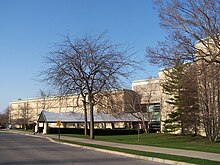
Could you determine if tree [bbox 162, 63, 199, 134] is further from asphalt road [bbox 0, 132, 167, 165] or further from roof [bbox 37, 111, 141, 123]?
roof [bbox 37, 111, 141, 123]

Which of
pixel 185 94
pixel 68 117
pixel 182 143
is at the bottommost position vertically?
pixel 182 143

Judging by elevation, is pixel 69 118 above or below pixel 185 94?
below

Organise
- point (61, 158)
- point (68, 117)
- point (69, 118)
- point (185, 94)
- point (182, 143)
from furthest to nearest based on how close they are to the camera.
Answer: point (68, 117)
point (69, 118)
point (185, 94)
point (182, 143)
point (61, 158)

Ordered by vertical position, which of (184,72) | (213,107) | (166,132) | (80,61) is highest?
(80,61)

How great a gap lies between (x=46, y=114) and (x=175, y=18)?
44085 millimetres

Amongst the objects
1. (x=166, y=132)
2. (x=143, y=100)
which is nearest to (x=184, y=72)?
(x=166, y=132)

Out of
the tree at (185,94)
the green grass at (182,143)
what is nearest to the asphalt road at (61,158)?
the green grass at (182,143)

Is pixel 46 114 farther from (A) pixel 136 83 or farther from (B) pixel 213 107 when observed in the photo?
(B) pixel 213 107

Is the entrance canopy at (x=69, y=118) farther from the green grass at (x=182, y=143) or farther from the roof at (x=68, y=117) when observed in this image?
the green grass at (x=182, y=143)

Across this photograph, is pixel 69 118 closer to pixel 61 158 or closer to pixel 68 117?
pixel 68 117

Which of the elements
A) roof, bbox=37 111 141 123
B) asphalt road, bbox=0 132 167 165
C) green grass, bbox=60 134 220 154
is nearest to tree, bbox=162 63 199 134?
green grass, bbox=60 134 220 154

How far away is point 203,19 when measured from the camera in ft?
66.2

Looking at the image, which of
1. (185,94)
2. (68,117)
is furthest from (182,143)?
(68,117)

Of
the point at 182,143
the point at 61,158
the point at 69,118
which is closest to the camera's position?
the point at 61,158
